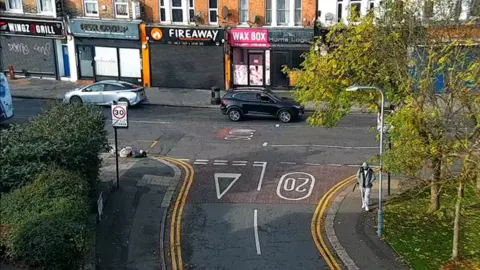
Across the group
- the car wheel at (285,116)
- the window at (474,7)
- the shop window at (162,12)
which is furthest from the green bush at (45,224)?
the shop window at (162,12)

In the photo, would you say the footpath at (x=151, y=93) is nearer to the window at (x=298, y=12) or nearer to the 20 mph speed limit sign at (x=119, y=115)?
the window at (x=298, y=12)

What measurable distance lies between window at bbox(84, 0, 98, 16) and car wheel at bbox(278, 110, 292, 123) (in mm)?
14723

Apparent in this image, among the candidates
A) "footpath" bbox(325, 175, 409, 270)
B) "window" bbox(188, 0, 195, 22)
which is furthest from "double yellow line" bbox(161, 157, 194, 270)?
"window" bbox(188, 0, 195, 22)

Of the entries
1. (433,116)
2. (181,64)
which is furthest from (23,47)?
(433,116)

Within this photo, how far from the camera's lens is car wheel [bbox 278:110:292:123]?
32.0 metres

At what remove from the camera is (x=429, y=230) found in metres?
20.0

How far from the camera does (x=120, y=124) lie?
23.1m

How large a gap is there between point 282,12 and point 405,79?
754 inches

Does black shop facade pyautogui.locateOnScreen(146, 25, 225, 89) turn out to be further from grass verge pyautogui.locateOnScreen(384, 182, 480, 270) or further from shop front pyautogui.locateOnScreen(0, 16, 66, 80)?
grass verge pyautogui.locateOnScreen(384, 182, 480, 270)

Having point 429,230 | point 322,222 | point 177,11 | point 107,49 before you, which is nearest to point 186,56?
point 177,11

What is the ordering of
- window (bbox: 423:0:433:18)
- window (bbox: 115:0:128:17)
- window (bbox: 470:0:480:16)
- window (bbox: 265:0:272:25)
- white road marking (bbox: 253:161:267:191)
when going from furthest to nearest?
window (bbox: 115:0:128:17) < window (bbox: 265:0:272:25) < white road marking (bbox: 253:161:267:191) < window (bbox: 470:0:480:16) < window (bbox: 423:0:433:18)

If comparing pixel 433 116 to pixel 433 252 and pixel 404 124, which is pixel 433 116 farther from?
pixel 433 252

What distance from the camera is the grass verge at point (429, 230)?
18.2 meters

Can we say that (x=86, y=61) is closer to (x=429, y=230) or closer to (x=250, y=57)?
(x=250, y=57)
